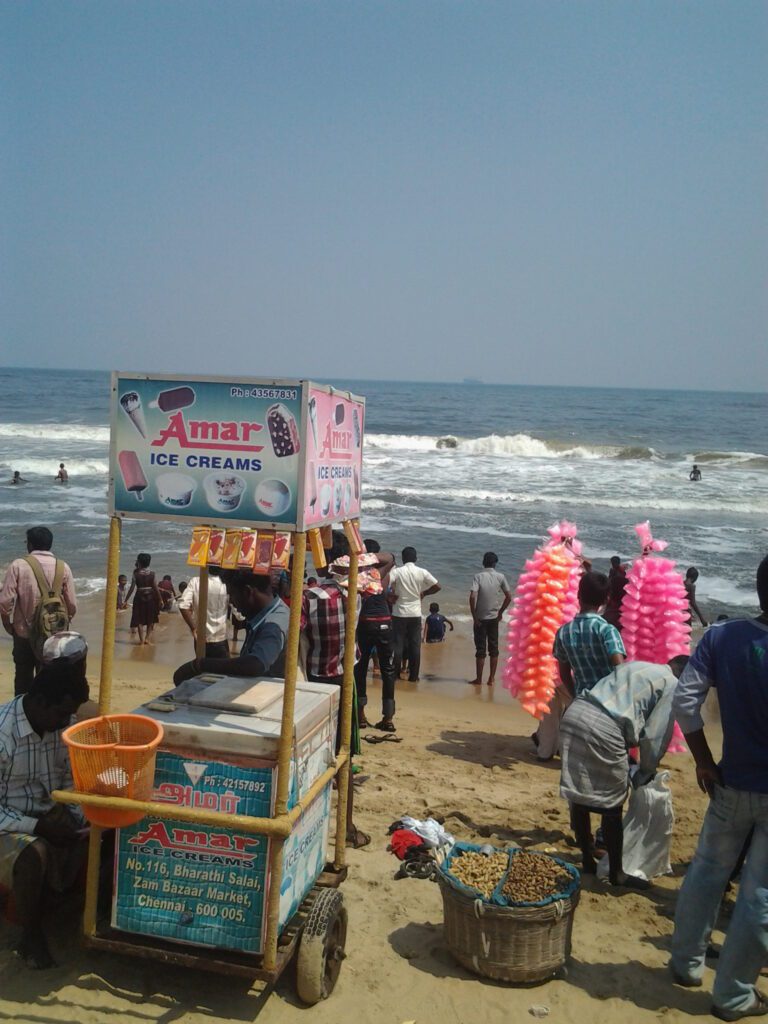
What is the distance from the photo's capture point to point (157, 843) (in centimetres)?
371

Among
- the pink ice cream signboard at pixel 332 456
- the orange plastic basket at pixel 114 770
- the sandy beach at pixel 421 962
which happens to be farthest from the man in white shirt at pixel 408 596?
the orange plastic basket at pixel 114 770

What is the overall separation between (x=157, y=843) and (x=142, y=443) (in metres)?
1.72

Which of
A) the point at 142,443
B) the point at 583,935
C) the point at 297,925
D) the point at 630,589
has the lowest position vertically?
the point at 583,935

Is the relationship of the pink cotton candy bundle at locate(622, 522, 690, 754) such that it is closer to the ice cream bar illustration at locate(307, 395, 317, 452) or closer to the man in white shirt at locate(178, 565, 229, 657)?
the man in white shirt at locate(178, 565, 229, 657)

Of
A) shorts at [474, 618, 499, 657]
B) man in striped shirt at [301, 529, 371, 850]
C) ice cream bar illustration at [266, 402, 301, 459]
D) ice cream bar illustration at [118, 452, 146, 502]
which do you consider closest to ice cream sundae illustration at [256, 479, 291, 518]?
ice cream bar illustration at [266, 402, 301, 459]

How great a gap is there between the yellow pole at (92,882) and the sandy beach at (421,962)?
0.36 m

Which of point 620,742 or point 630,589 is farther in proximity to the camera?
point 630,589

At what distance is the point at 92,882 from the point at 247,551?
169 cm

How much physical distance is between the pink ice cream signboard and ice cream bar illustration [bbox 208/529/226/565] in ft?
2.42

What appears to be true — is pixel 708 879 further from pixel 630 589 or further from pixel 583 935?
pixel 630 589

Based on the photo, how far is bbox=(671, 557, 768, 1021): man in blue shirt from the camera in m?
3.79

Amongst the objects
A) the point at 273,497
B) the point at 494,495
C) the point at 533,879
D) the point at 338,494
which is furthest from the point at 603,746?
the point at 494,495

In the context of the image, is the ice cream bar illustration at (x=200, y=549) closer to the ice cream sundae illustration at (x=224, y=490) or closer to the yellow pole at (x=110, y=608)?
the yellow pole at (x=110, y=608)

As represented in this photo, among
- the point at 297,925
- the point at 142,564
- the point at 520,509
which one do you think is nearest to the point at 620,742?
the point at 297,925
